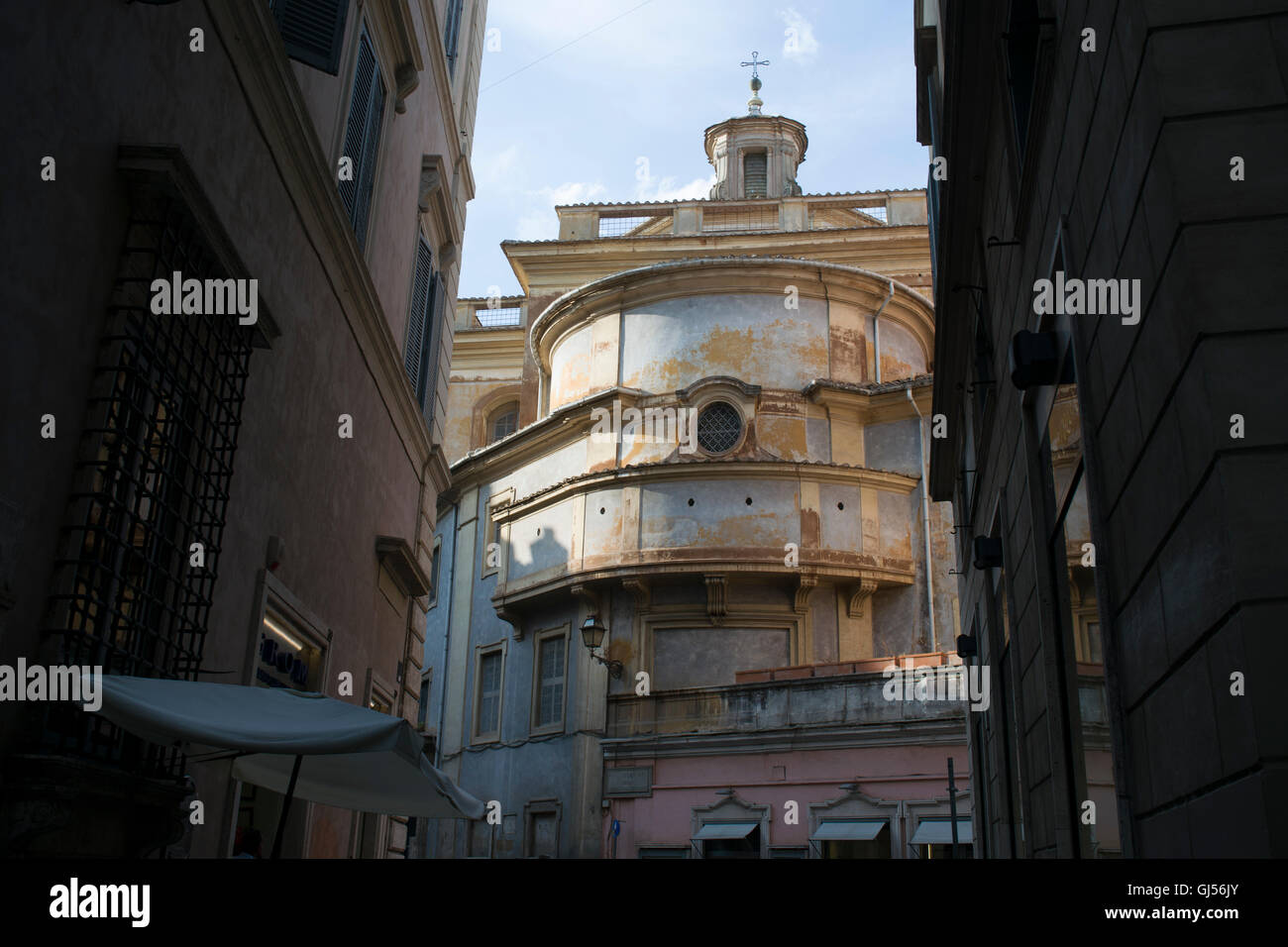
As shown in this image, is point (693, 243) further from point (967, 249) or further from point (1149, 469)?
point (1149, 469)

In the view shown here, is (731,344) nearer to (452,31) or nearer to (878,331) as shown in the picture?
(878,331)

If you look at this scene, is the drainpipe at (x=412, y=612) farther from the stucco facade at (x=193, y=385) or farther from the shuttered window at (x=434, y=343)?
the stucco facade at (x=193, y=385)

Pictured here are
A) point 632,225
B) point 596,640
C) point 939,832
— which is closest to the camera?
point 939,832

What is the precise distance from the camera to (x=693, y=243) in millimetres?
34844

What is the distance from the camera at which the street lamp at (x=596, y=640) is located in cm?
2373

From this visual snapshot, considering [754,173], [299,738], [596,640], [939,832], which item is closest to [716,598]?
A: [596,640]

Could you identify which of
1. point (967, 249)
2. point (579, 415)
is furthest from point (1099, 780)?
point (579, 415)

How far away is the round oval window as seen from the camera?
2600 centimetres

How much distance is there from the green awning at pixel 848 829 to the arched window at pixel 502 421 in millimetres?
21291

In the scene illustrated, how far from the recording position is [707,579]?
2458 cm

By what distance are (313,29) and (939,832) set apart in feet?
50.3

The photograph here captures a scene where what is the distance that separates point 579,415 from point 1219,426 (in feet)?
80.1
